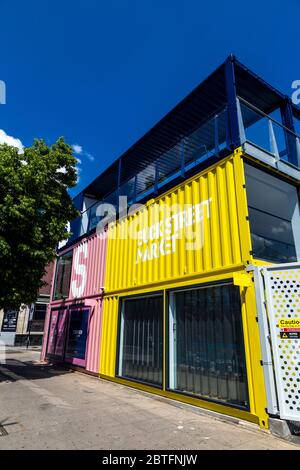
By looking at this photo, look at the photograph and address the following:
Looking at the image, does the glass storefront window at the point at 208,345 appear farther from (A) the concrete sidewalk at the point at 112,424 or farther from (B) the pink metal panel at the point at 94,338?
(B) the pink metal panel at the point at 94,338

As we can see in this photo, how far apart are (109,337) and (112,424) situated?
192 inches

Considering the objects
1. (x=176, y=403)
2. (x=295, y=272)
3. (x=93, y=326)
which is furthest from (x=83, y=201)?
(x=295, y=272)

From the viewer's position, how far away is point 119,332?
976 cm

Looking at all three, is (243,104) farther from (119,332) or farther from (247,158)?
(119,332)

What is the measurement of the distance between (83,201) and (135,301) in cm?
812

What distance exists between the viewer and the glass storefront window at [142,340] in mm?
7980

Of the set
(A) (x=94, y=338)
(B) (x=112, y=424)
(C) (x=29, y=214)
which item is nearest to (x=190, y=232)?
(B) (x=112, y=424)

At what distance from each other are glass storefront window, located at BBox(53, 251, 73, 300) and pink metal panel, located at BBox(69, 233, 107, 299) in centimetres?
76

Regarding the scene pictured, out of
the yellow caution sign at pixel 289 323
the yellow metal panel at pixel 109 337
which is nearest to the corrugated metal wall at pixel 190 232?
the yellow metal panel at pixel 109 337

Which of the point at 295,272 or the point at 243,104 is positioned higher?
the point at 243,104

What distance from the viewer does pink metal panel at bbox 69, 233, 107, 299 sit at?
39.0ft

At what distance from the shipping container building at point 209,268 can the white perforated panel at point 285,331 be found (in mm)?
17

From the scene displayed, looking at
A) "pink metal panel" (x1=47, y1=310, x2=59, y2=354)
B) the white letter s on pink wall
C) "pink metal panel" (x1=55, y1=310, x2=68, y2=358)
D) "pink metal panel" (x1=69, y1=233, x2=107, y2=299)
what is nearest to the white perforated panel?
"pink metal panel" (x1=69, y1=233, x2=107, y2=299)

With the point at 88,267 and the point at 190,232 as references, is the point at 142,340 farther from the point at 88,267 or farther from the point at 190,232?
the point at 88,267
